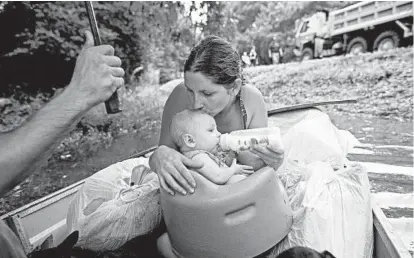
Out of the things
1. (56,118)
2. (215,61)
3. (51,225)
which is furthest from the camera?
(51,225)

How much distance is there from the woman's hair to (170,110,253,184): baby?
0.66ft

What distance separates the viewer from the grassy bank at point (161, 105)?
525cm

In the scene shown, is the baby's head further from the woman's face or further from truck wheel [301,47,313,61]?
truck wheel [301,47,313,61]

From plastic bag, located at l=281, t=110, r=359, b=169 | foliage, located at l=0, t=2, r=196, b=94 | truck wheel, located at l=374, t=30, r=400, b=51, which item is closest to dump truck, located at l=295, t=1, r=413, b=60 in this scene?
truck wheel, located at l=374, t=30, r=400, b=51

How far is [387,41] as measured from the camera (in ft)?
31.0

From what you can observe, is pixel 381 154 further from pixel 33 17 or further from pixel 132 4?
pixel 33 17

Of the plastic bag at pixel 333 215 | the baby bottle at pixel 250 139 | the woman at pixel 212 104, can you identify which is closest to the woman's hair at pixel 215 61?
the woman at pixel 212 104

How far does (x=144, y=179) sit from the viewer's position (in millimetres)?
2221

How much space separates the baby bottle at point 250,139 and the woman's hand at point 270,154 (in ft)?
0.06

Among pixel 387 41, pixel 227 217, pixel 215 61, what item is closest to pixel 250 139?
pixel 227 217

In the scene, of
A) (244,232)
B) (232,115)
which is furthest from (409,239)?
(244,232)

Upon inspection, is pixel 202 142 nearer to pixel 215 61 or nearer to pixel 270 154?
pixel 270 154

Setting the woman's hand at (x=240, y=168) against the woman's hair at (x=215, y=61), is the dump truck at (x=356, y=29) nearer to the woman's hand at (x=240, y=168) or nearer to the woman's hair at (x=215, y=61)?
the woman's hair at (x=215, y=61)

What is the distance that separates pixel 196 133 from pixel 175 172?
21 cm
